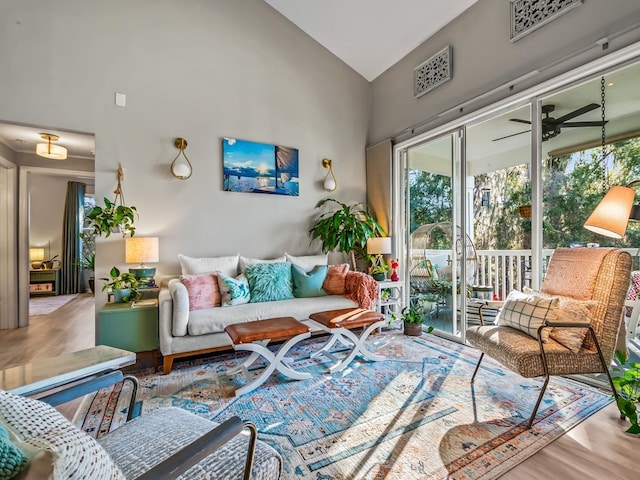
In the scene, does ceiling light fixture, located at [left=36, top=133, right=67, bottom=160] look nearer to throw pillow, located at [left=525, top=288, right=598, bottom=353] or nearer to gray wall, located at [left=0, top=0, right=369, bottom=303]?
gray wall, located at [left=0, top=0, right=369, bottom=303]

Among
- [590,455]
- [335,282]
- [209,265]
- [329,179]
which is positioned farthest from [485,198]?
[209,265]

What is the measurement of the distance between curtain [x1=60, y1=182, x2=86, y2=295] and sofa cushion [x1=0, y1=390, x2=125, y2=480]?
8297 millimetres

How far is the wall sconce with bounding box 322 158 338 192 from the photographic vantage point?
4.44 metres

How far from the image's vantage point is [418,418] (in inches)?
78.2

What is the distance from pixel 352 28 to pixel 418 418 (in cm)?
427

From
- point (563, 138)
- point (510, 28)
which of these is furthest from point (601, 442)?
point (510, 28)

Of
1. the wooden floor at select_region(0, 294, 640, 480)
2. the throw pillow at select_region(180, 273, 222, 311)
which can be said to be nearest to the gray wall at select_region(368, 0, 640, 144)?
the wooden floor at select_region(0, 294, 640, 480)

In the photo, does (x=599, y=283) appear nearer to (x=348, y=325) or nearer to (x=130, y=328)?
(x=348, y=325)

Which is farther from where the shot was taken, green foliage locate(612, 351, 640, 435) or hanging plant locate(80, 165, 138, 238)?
hanging plant locate(80, 165, 138, 238)

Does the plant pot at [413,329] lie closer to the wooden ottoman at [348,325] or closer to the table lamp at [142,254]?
the wooden ottoman at [348,325]

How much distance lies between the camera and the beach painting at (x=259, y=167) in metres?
3.87

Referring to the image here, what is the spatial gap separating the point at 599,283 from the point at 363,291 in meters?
1.99

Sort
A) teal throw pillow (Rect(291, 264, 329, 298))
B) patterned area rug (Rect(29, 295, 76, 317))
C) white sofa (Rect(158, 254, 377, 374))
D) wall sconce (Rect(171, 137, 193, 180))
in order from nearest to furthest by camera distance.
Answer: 1. white sofa (Rect(158, 254, 377, 374))
2. wall sconce (Rect(171, 137, 193, 180))
3. teal throw pillow (Rect(291, 264, 329, 298))
4. patterned area rug (Rect(29, 295, 76, 317))

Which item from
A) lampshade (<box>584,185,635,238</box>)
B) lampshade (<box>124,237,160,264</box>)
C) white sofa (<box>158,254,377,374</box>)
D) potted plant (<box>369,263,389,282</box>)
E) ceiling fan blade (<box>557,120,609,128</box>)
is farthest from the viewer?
potted plant (<box>369,263,389,282</box>)
